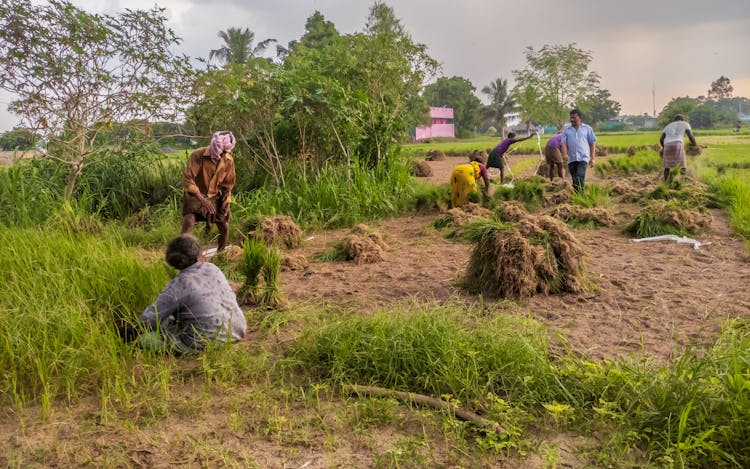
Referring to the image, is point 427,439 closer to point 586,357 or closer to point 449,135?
point 586,357

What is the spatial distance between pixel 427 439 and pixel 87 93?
6.87 m

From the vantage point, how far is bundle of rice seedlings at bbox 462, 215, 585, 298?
4277 mm

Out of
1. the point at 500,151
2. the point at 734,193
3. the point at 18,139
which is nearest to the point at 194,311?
the point at 18,139

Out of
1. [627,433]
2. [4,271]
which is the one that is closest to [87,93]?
[4,271]

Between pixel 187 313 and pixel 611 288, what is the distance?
3.27 m

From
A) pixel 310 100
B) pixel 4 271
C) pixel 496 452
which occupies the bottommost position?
pixel 496 452

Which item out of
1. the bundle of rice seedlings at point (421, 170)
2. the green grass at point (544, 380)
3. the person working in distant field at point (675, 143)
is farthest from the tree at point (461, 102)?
the green grass at point (544, 380)

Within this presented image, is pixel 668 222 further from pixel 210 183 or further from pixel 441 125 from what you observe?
pixel 441 125

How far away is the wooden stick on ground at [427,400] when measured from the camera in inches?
99.7

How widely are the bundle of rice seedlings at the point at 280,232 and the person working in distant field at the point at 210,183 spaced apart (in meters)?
0.47

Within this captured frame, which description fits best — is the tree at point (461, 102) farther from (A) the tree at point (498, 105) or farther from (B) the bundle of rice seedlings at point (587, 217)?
(B) the bundle of rice seedlings at point (587, 217)

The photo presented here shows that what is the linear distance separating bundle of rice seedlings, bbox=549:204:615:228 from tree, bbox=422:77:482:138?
175 feet

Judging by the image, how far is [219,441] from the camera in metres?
2.51

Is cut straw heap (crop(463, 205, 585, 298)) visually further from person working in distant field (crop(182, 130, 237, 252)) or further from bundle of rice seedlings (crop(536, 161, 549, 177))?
bundle of rice seedlings (crop(536, 161, 549, 177))
